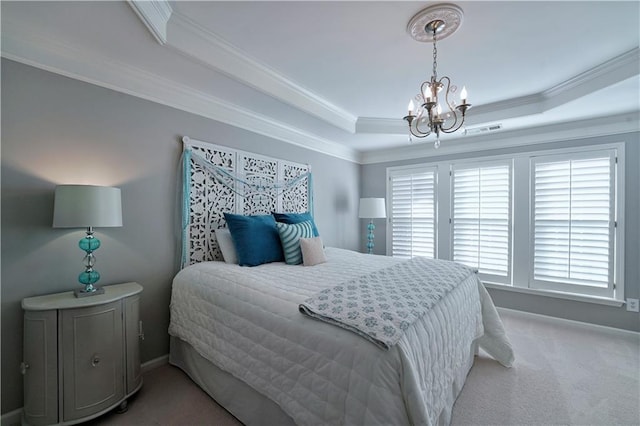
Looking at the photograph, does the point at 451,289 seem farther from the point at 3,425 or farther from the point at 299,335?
the point at 3,425

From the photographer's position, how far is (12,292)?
1.67 m

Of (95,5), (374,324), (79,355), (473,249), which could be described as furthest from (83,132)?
(473,249)

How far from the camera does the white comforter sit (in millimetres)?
1096

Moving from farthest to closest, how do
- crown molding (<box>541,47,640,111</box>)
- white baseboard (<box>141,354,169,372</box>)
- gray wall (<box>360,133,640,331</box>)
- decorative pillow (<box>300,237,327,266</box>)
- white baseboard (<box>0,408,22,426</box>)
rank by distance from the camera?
gray wall (<box>360,133,640,331</box>), decorative pillow (<box>300,237,327,266</box>), white baseboard (<box>141,354,169,372</box>), crown molding (<box>541,47,640,111</box>), white baseboard (<box>0,408,22,426</box>)

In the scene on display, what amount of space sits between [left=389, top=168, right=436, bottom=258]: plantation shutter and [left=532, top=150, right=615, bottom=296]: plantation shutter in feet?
4.22

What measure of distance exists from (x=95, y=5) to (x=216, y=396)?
2.48 meters

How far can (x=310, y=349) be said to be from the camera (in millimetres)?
1282

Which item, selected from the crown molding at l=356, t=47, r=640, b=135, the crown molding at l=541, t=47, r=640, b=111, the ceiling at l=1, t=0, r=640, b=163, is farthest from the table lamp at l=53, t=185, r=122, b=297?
the crown molding at l=541, t=47, r=640, b=111

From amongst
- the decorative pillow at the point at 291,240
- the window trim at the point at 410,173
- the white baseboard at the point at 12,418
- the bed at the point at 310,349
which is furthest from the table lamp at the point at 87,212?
the window trim at the point at 410,173

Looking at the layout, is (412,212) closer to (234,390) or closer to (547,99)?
(547,99)

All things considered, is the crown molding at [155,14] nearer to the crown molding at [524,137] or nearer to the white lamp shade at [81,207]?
the white lamp shade at [81,207]

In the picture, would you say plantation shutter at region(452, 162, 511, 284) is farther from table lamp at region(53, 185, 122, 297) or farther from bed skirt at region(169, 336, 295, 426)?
table lamp at region(53, 185, 122, 297)

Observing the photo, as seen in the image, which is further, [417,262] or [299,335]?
[417,262]

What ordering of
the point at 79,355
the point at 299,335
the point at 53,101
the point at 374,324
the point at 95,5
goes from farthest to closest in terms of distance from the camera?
the point at 53,101 < the point at 79,355 < the point at 95,5 < the point at 299,335 < the point at 374,324
